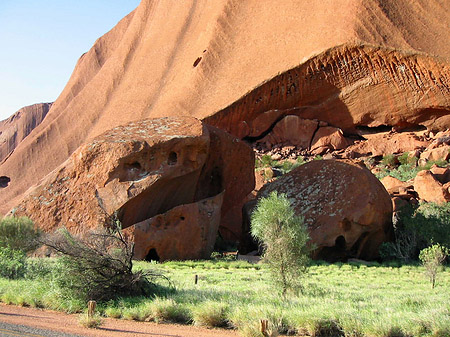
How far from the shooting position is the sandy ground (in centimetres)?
635

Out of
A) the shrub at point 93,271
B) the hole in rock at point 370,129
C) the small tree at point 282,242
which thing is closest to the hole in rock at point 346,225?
the small tree at point 282,242

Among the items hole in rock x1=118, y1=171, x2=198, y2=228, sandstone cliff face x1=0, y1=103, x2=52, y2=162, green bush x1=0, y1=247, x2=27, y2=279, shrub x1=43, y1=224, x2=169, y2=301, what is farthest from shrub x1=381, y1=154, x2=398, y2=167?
sandstone cliff face x1=0, y1=103, x2=52, y2=162

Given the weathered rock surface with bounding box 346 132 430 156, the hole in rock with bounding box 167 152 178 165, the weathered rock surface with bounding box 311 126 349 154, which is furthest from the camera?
the weathered rock surface with bounding box 311 126 349 154

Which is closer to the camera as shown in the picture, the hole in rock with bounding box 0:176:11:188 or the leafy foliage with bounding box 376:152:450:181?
the leafy foliage with bounding box 376:152:450:181

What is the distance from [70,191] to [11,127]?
6546 cm

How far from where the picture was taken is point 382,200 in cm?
1609

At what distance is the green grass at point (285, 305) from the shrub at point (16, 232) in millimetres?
4375

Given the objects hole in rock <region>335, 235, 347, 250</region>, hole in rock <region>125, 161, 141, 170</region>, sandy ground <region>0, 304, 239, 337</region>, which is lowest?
sandy ground <region>0, 304, 239, 337</region>

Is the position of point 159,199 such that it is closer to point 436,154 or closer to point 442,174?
point 442,174

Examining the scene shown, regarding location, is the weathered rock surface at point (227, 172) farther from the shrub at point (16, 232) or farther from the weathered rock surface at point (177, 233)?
the shrub at point (16, 232)

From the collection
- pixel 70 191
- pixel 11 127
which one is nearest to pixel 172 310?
pixel 70 191

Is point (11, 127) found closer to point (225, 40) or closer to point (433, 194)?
point (225, 40)

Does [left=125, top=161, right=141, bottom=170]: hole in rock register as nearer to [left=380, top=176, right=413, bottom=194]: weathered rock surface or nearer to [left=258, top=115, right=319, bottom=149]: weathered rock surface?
[left=380, top=176, right=413, bottom=194]: weathered rock surface

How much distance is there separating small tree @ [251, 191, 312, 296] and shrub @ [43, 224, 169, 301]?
7.34 ft
